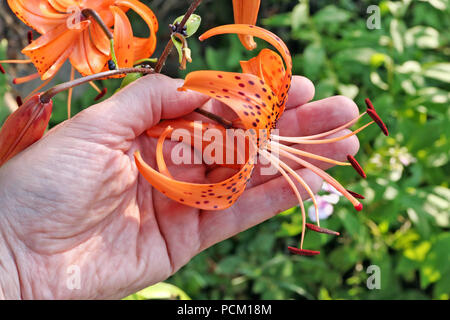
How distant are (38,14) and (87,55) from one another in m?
0.11

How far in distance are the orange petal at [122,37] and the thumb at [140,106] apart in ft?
0.20

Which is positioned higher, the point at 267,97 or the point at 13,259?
the point at 267,97

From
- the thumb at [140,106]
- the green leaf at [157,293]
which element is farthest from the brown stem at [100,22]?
the green leaf at [157,293]

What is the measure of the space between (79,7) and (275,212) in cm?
62

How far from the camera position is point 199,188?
34.4 inches

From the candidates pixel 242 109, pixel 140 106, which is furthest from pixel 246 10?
pixel 140 106

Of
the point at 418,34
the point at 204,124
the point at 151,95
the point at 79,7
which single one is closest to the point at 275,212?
the point at 204,124

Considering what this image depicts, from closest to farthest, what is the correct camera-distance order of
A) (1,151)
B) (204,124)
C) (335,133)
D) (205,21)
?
(1,151) → (204,124) → (335,133) → (205,21)

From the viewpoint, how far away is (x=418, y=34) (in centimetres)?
159

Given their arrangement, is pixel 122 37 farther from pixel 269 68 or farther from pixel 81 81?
pixel 269 68

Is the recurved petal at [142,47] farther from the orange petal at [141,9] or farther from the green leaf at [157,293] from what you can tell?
the green leaf at [157,293]

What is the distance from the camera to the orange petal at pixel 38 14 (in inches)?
34.8
